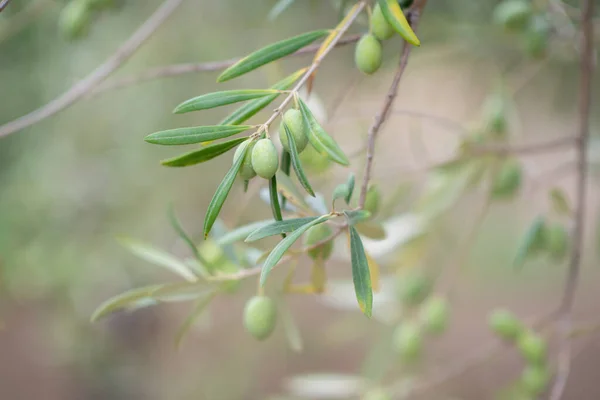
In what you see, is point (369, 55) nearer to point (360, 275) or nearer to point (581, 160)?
point (360, 275)

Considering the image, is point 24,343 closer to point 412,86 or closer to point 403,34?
point 412,86

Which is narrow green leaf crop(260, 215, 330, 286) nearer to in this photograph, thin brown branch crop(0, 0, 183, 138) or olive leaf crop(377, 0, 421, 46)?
olive leaf crop(377, 0, 421, 46)

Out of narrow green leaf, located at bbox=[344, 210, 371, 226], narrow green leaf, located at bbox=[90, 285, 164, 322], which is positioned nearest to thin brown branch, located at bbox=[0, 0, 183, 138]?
narrow green leaf, located at bbox=[90, 285, 164, 322]

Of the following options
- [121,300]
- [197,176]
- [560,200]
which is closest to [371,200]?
[121,300]

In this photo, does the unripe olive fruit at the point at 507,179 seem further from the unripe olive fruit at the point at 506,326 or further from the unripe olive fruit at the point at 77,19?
the unripe olive fruit at the point at 77,19

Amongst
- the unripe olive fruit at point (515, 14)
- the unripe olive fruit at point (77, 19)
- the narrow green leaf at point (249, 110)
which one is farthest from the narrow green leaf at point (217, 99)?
the unripe olive fruit at point (515, 14)

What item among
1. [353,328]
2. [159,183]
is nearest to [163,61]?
[159,183]
